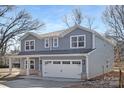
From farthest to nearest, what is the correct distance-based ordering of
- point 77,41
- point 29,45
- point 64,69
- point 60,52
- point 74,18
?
1. point 29,45
2. point 74,18
3. point 60,52
4. point 77,41
5. point 64,69

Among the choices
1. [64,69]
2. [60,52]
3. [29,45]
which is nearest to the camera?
[64,69]

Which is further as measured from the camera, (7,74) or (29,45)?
(29,45)

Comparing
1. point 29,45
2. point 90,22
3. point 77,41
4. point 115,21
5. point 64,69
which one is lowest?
point 64,69

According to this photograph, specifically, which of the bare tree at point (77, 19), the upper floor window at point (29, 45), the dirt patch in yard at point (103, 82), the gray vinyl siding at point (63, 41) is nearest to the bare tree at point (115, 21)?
the bare tree at point (77, 19)

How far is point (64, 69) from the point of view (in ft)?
55.6

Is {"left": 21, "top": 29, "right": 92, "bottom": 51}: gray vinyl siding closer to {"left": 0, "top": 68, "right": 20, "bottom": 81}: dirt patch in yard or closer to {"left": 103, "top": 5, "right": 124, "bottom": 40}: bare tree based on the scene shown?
{"left": 103, "top": 5, "right": 124, "bottom": 40}: bare tree

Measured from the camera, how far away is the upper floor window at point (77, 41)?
1744 cm

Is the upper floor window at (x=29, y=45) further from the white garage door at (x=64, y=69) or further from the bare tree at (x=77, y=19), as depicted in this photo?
the bare tree at (x=77, y=19)

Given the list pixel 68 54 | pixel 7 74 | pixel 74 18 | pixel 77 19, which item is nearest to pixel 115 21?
pixel 77 19

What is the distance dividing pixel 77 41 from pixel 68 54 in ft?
4.11

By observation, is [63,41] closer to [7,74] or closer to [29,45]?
[29,45]

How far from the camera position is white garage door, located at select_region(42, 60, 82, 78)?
54.3 feet

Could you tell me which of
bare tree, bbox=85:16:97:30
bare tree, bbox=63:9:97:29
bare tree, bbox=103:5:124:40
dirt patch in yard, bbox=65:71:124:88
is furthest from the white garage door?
bare tree, bbox=103:5:124:40

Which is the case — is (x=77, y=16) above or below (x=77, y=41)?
above
